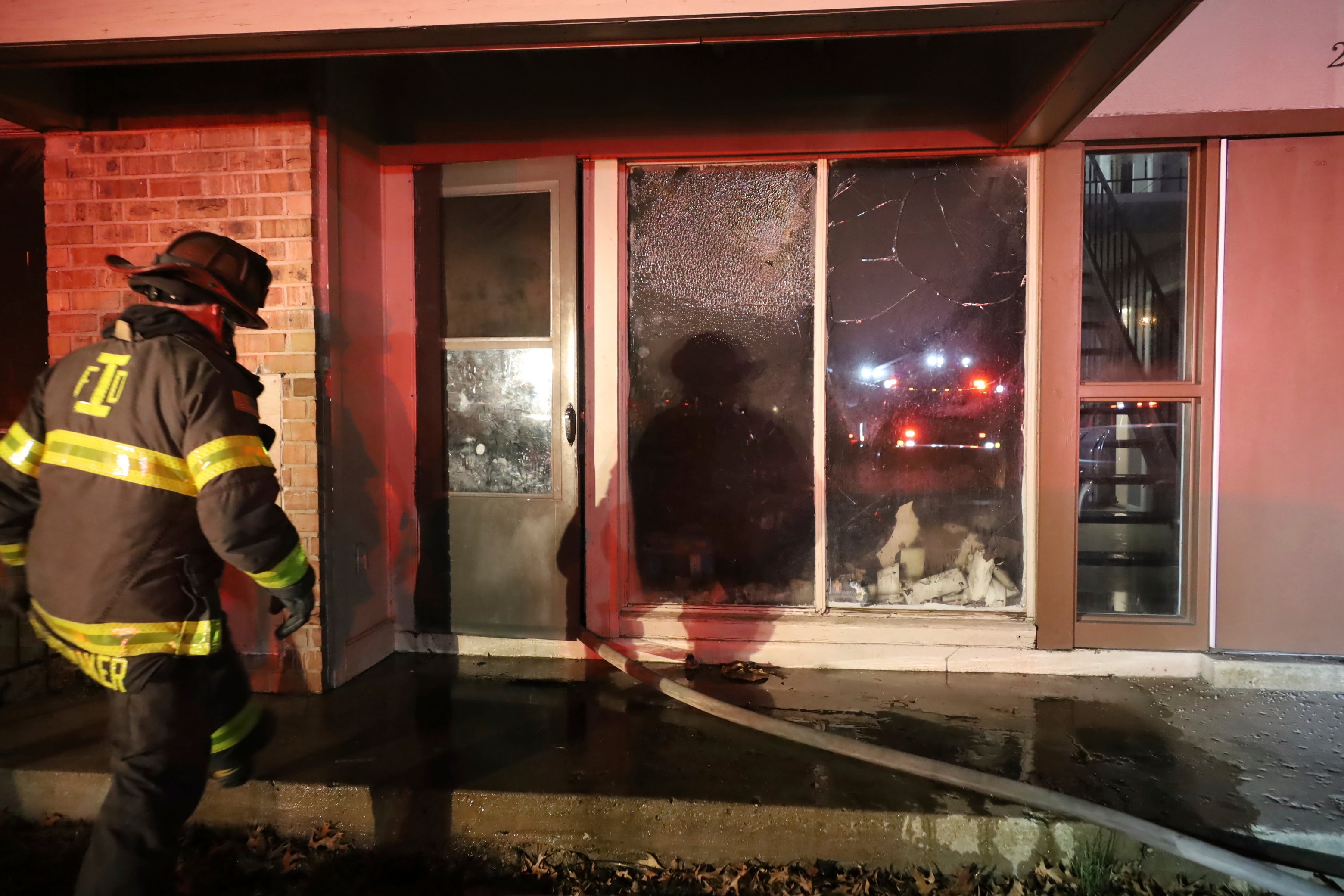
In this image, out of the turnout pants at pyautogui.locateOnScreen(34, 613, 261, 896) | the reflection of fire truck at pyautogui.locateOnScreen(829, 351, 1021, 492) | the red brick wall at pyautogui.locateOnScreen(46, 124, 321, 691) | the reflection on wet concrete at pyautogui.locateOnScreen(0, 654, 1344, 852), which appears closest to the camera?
the turnout pants at pyautogui.locateOnScreen(34, 613, 261, 896)

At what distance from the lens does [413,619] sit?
4184 millimetres

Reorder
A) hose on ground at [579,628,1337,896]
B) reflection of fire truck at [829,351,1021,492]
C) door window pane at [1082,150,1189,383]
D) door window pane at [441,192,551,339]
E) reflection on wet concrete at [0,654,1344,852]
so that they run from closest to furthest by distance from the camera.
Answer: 1. hose on ground at [579,628,1337,896]
2. reflection on wet concrete at [0,654,1344,852]
3. door window pane at [1082,150,1189,383]
4. reflection of fire truck at [829,351,1021,492]
5. door window pane at [441,192,551,339]

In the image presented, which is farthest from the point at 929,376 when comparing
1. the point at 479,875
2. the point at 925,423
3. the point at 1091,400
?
the point at 479,875

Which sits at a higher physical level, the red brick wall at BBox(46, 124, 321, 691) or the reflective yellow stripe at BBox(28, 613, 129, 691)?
the red brick wall at BBox(46, 124, 321, 691)

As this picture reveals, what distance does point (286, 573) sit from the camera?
209 centimetres

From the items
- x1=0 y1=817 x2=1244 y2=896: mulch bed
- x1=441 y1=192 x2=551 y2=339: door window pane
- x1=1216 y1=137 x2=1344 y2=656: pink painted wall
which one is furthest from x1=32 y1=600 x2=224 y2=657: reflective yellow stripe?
x1=1216 y1=137 x2=1344 y2=656: pink painted wall

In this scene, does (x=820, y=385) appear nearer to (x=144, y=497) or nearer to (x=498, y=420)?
(x=498, y=420)

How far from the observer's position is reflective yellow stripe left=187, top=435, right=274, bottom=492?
1960mm

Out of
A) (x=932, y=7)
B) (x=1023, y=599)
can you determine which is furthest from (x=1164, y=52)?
(x=1023, y=599)

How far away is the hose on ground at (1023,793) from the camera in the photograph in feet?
7.11

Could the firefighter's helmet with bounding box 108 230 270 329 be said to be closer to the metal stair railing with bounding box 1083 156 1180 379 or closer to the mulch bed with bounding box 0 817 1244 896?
the mulch bed with bounding box 0 817 1244 896

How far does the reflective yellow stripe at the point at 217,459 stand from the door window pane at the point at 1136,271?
4001 millimetres

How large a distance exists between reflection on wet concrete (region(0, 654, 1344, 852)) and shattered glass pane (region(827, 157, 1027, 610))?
66cm

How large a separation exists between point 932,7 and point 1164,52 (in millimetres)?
1953
